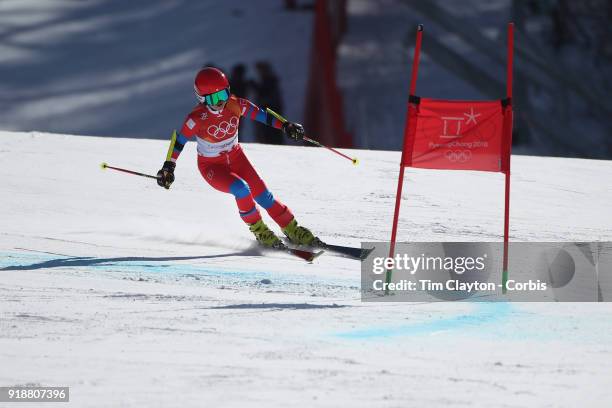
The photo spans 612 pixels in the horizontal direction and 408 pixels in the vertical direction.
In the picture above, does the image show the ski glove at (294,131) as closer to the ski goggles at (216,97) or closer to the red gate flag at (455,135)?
the ski goggles at (216,97)

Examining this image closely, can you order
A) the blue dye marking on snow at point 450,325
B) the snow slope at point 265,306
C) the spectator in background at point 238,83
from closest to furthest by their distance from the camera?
1. the snow slope at point 265,306
2. the blue dye marking on snow at point 450,325
3. the spectator in background at point 238,83

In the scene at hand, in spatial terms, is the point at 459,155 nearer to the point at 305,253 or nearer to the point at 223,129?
the point at 305,253

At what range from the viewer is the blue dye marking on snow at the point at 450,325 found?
5.94 meters

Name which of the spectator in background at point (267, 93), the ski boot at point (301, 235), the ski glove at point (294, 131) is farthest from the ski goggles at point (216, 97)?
the spectator in background at point (267, 93)

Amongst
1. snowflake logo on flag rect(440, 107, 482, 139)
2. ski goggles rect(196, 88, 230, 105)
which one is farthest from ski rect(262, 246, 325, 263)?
snowflake logo on flag rect(440, 107, 482, 139)

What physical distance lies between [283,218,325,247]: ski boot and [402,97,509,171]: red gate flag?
126 centimetres

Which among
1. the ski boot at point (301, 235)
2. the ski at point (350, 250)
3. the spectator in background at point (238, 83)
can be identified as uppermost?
the spectator in background at point (238, 83)

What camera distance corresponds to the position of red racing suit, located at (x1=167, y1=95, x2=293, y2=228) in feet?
23.9

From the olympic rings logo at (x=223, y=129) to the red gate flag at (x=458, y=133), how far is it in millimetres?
1434

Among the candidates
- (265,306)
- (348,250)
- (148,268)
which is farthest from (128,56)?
(265,306)

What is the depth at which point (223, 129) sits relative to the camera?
7371 mm

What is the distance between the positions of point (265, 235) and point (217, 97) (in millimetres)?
1022

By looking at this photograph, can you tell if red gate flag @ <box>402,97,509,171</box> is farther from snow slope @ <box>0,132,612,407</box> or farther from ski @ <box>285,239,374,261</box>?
ski @ <box>285,239,374,261</box>

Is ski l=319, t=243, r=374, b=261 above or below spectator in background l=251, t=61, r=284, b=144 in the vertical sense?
below
